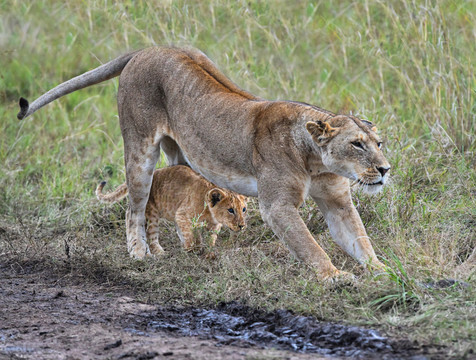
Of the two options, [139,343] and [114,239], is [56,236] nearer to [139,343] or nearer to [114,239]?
[114,239]

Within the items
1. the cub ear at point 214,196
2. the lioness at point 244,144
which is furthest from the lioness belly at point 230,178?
the cub ear at point 214,196

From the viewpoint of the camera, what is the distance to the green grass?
4617 millimetres

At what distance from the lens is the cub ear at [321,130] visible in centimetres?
494

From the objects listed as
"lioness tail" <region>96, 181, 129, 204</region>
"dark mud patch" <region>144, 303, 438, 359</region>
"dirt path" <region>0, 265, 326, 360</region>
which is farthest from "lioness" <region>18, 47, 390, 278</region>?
"dirt path" <region>0, 265, 326, 360</region>

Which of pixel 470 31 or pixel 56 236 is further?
pixel 470 31

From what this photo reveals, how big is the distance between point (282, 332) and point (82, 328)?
110 centimetres

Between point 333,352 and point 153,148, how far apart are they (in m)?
2.82

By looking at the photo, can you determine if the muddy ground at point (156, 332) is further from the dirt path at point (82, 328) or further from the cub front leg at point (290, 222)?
the cub front leg at point (290, 222)

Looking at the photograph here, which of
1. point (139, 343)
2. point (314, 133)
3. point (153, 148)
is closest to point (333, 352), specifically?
point (139, 343)

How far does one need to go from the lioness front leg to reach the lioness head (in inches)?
11.9

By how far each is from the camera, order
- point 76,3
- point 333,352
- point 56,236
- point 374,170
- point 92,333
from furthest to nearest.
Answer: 1. point 76,3
2. point 56,236
3. point 374,170
4. point 92,333
5. point 333,352

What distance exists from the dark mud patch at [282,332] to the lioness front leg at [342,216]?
1.03 metres

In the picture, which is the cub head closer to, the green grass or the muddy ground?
the green grass

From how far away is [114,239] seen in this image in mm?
6508
